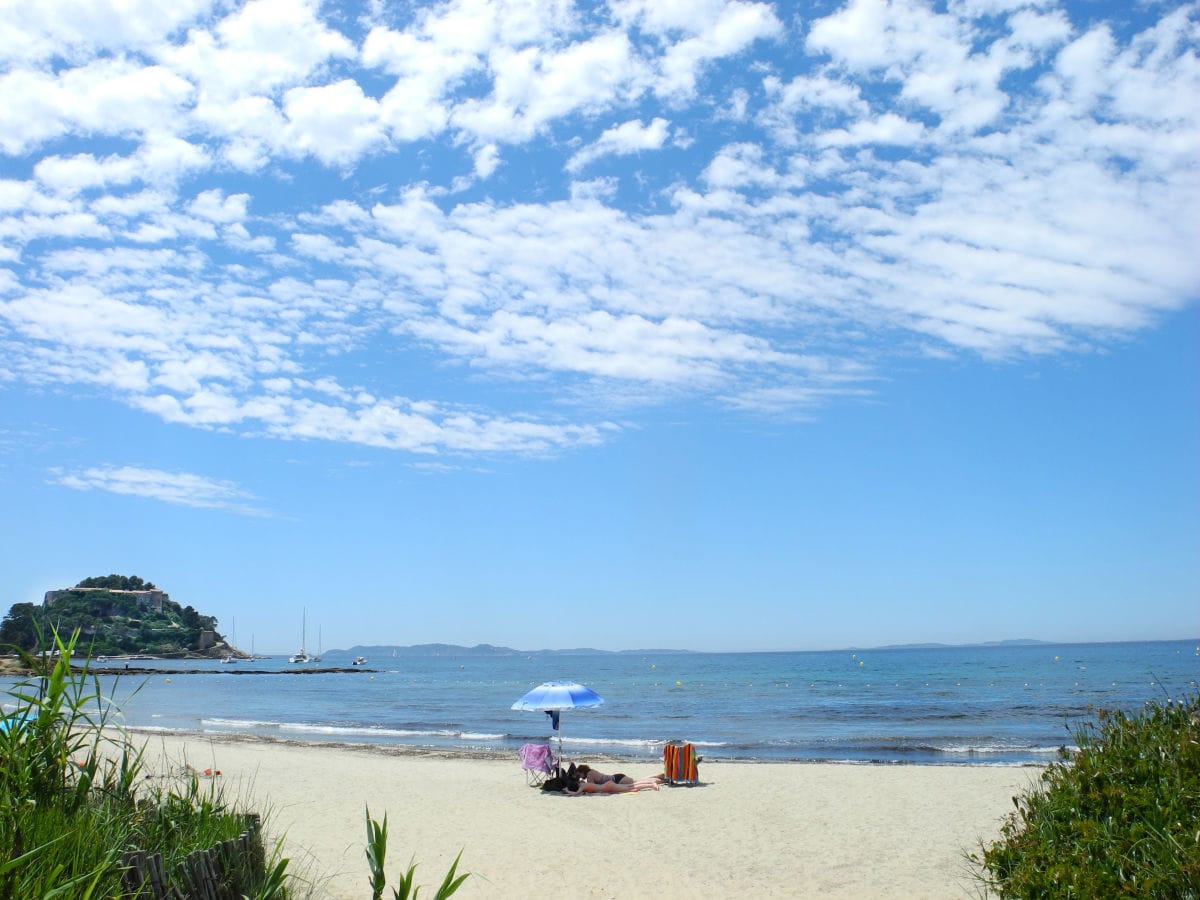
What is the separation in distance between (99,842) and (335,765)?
15650mm

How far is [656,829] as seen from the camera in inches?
456

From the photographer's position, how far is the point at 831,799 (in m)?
13.9

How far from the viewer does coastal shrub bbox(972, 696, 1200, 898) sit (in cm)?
379

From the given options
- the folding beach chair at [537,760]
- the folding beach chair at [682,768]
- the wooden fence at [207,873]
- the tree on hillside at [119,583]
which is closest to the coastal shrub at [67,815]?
the wooden fence at [207,873]

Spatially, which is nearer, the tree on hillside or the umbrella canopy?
the umbrella canopy

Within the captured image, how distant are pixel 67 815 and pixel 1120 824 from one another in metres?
4.89

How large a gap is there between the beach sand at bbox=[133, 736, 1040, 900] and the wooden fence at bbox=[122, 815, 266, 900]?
5.02ft

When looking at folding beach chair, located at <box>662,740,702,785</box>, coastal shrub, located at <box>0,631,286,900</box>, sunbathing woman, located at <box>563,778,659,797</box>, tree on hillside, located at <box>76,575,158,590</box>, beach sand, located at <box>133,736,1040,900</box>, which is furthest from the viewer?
tree on hillside, located at <box>76,575,158,590</box>

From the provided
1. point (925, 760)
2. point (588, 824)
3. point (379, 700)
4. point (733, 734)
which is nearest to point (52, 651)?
point (588, 824)

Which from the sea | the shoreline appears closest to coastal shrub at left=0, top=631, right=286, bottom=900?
the shoreline

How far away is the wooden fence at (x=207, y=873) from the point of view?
3.86 meters

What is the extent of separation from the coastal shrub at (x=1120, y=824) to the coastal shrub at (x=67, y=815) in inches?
137

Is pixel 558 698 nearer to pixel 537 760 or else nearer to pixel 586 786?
pixel 537 760

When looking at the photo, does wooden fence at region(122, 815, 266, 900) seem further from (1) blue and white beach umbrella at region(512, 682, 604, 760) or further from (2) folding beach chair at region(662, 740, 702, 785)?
(2) folding beach chair at region(662, 740, 702, 785)
